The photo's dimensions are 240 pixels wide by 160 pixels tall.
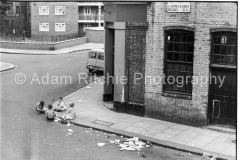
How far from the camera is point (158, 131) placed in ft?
39.3

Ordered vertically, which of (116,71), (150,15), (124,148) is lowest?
(124,148)

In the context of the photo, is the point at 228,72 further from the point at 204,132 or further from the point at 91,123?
the point at 91,123

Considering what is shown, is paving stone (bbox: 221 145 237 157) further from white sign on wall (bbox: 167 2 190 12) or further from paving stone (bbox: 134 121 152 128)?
white sign on wall (bbox: 167 2 190 12)

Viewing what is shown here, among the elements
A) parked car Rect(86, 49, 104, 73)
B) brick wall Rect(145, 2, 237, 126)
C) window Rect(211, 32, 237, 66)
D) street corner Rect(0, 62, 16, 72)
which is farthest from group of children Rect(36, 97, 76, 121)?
street corner Rect(0, 62, 16, 72)

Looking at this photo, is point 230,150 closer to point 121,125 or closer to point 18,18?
point 121,125

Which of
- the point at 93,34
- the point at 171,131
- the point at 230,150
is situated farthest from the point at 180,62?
A: the point at 93,34

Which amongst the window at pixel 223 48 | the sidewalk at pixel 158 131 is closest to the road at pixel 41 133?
the sidewalk at pixel 158 131

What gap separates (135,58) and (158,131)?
332cm

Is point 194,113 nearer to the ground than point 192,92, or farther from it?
nearer to the ground

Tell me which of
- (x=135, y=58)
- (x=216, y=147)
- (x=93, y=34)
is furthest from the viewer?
(x=93, y=34)

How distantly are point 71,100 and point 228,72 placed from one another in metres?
7.84

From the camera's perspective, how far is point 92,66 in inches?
907

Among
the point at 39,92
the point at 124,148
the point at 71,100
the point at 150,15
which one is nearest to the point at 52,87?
the point at 39,92

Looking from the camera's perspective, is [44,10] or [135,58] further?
[135,58]
